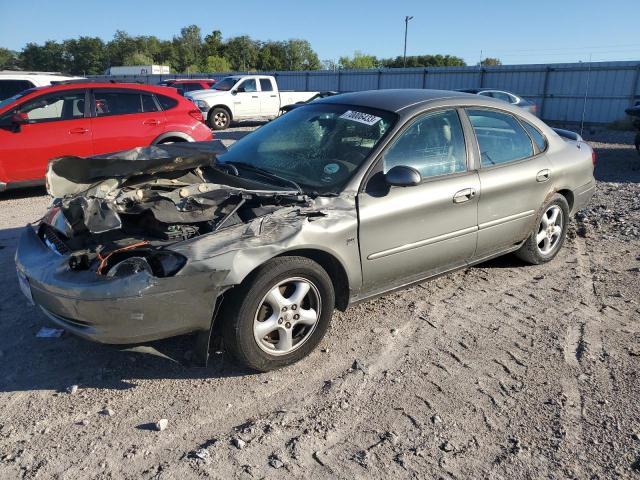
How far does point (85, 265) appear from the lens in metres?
3.15

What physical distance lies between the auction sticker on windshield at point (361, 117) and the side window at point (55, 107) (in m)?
5.60

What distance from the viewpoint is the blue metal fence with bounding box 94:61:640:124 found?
20.8 meters

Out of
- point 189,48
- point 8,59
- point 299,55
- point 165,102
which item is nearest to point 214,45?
point 189,48

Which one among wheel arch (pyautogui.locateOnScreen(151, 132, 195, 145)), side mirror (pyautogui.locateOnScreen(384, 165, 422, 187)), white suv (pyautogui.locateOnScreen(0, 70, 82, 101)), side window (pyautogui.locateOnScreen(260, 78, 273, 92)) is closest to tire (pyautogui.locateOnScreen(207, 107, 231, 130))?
side window (pyautogui.locateOnScreen(260, 78, 273, 92))

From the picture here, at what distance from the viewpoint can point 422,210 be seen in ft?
13.0

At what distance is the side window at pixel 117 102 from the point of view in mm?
8461

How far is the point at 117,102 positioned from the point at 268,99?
36.7 ft

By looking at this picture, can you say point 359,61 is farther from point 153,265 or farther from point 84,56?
point 153,265

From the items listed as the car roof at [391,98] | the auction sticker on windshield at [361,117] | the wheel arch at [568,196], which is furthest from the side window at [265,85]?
the auction sticker on windshield at [361,117]

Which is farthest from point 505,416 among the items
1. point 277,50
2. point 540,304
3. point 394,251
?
point 277,50

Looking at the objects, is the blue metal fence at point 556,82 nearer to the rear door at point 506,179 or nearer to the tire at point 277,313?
the rear door at point 506,179

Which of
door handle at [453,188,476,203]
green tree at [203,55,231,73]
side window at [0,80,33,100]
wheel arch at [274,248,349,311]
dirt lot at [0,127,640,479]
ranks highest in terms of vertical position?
green tree at [203,55,231,73]

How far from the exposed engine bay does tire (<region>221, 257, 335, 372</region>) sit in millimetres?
390

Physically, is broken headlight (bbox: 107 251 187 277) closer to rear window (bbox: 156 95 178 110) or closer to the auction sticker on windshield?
the auction sticker on windshield
